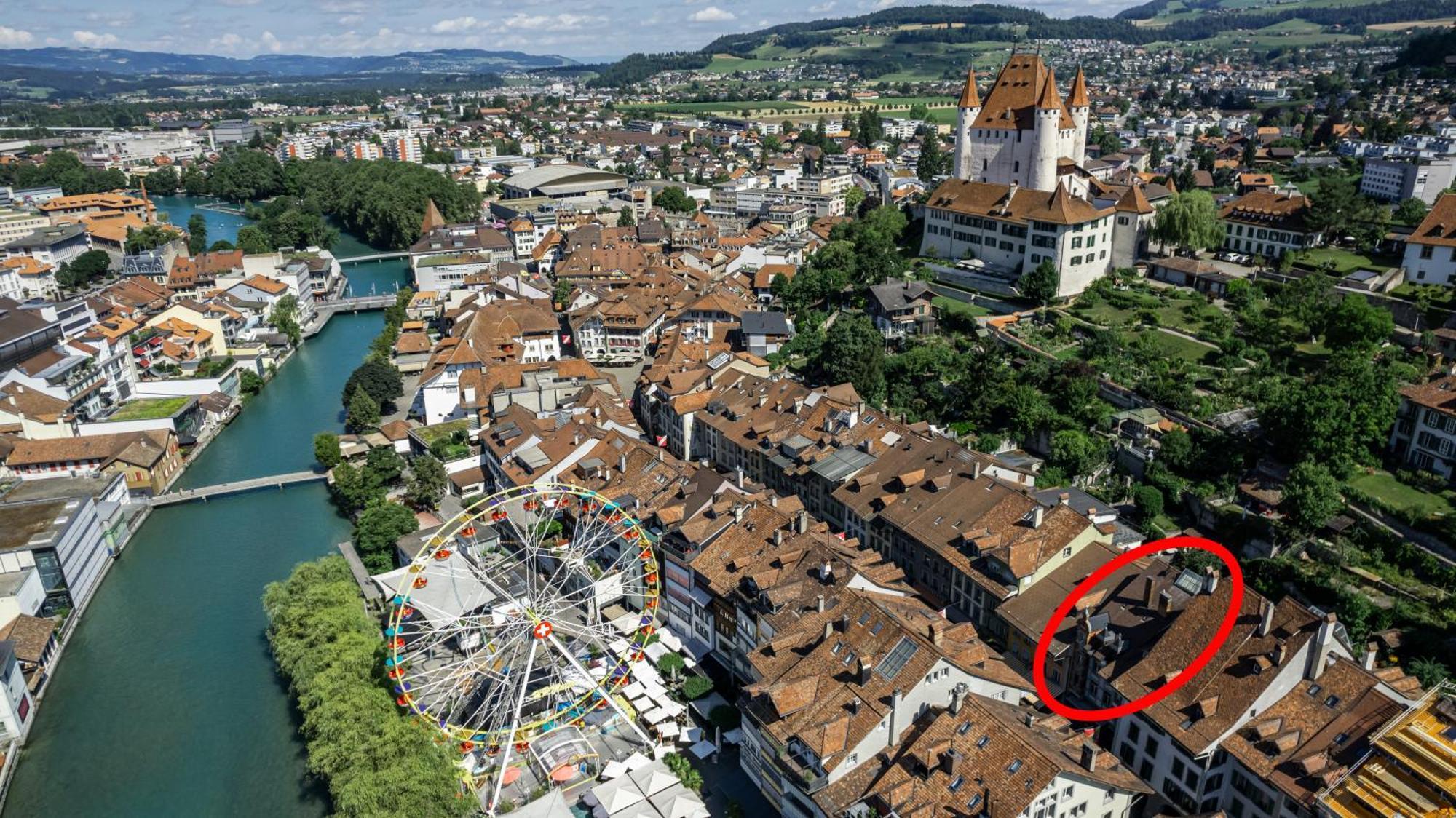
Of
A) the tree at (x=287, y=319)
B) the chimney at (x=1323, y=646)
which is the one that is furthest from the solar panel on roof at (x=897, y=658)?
the tree at (x=287, y=319)

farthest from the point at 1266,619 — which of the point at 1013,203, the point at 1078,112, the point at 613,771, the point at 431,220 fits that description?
the point at 431,220

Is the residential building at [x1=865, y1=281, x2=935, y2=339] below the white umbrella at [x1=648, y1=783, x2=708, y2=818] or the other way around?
the other way around

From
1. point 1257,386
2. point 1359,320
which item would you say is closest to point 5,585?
point 1257,386

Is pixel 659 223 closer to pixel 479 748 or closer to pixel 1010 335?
pixel 1010 335

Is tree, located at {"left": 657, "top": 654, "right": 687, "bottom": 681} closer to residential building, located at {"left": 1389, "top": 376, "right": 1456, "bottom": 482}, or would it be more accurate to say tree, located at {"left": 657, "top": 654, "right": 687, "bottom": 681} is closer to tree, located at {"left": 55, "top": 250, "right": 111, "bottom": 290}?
residential building, located at {"left": 1389, "top": 376, "right": 1456, "bottom": 482}

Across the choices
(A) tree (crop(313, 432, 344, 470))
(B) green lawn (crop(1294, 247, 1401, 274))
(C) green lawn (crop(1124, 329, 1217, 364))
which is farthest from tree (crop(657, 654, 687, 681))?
(B) green lawn (crop(1294, 247, 1401, 274))

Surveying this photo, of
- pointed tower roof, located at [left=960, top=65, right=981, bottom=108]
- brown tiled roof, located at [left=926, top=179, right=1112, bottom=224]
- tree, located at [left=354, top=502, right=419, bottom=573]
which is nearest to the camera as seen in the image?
tree, located at [left=354, top=502, right=419, bottom=573]
